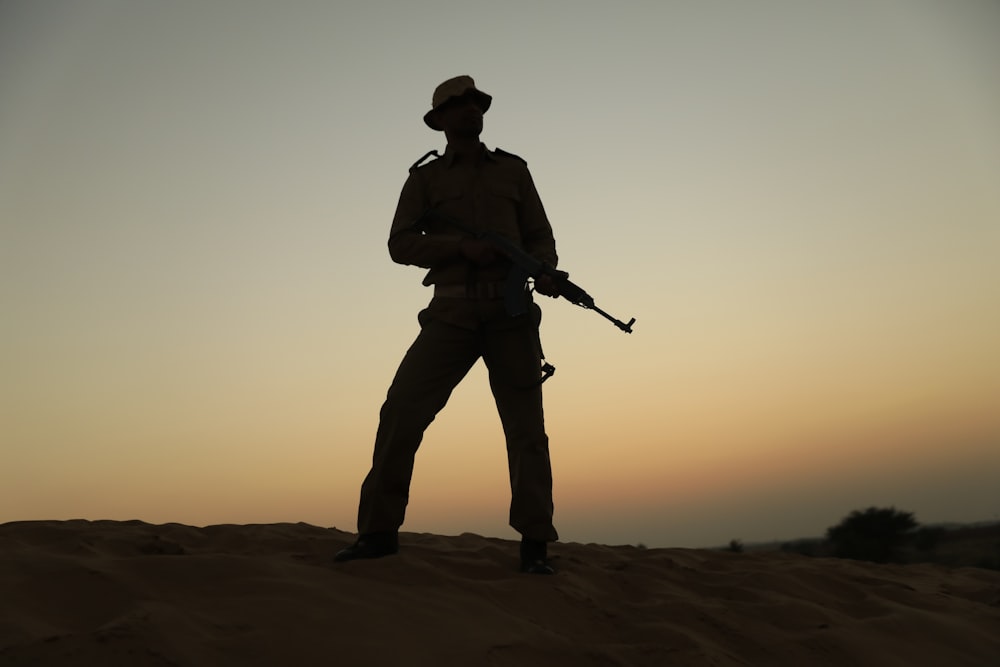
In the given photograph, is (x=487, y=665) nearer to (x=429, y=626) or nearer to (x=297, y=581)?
(x=429, y=626)

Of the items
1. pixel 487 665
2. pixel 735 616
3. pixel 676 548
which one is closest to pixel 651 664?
pixel 487 665

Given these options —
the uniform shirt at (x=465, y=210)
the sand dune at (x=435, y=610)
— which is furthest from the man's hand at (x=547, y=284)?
the sand dune at (x=435, y=610)

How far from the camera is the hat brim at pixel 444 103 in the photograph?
162 inches

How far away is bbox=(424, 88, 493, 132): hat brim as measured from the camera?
162 inches

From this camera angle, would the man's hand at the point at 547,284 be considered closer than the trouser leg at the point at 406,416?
No

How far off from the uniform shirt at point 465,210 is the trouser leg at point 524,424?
369 mm

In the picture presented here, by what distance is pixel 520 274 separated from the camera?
159 inches

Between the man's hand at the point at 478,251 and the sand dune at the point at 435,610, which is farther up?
the man's hand at the point at 478,251

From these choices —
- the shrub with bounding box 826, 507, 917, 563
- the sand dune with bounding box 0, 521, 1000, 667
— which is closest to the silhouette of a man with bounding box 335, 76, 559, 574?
the sand dune with bounding box 0, 521, 1000, 667

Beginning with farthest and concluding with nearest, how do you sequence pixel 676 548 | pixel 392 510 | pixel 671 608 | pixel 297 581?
pixel 676 548
pixel 392 510
pixel 671 608
pixel 297 581

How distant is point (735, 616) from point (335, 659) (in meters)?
1.94

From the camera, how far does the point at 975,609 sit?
4.25m

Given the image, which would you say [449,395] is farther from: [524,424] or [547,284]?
[547,284]

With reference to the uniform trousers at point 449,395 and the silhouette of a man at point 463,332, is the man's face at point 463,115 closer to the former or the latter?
the silhouette of a man at point 463,332
